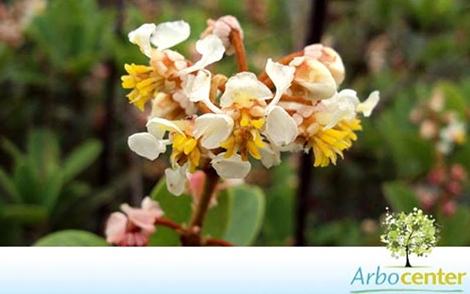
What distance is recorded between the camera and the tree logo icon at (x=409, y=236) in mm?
763

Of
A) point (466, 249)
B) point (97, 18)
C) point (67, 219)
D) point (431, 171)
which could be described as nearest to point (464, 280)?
point (466, 249)

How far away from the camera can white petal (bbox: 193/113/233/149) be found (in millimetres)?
704

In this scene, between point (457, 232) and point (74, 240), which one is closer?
point (74, 240)

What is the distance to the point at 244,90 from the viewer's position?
708 mm

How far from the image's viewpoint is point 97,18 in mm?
1716

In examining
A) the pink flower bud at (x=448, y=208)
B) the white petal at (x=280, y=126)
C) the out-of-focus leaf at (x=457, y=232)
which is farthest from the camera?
the pink flower bud at (x=448, y=208)

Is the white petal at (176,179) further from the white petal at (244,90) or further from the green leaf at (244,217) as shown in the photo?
the green leaf at (244,217)

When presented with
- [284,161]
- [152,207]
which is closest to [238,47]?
[152,207]

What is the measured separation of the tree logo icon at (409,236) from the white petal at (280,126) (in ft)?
0.43

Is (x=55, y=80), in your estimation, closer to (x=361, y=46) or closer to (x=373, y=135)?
(x=373, y=135)

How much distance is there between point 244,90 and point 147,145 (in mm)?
99

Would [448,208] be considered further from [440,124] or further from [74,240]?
[74,240]

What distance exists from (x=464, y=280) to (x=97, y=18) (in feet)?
3.76

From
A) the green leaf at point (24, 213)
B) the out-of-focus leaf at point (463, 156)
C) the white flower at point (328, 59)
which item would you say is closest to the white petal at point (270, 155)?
the white flower at point (328, 59)
